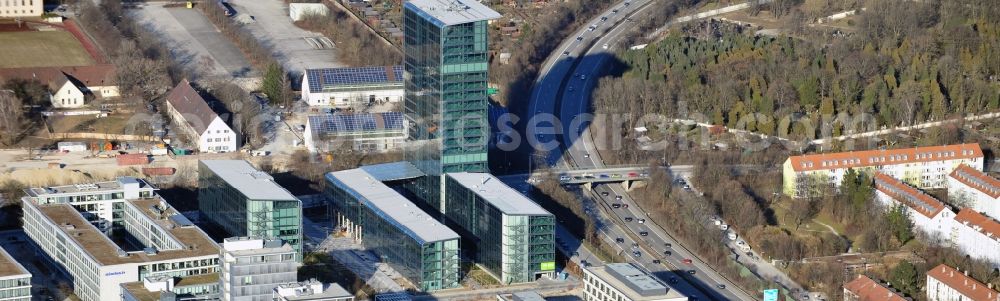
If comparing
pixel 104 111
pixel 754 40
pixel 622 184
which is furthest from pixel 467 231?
pixel 754 40

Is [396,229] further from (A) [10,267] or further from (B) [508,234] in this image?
(A) [10,267]

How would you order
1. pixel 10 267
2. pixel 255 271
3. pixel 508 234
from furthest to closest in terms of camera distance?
pixel 508 234 → pixel 10 267 → pixel 255 271

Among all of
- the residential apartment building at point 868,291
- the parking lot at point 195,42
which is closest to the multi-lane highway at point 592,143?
the residential apartment building at point 868,291

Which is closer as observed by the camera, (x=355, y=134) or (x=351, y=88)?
(x=355, y=134)

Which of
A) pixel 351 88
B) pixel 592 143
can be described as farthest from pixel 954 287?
pixel 351 88

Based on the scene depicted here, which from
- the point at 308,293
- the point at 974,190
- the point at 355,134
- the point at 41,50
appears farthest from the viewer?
the point at 41,50
